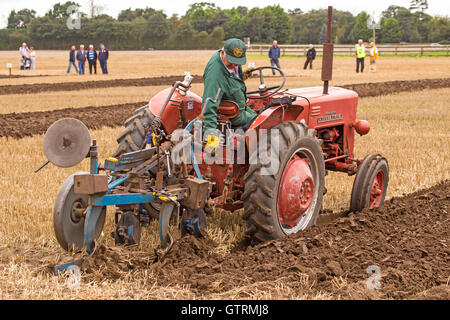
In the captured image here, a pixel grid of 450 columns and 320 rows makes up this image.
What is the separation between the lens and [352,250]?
4.64 metres

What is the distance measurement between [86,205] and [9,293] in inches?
38.8

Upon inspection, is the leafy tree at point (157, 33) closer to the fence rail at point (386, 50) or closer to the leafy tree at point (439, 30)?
the fence rail at point (386, 50)

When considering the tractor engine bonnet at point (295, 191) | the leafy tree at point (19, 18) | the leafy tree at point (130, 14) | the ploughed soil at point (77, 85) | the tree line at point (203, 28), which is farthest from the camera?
the leafy tree at point (130, 14)

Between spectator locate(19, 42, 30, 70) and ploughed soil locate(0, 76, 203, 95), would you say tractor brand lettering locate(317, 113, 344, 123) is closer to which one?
ploughed soil locate(0, 76, 203, 95)

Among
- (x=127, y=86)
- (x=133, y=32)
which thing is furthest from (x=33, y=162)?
(x=133, y=32)

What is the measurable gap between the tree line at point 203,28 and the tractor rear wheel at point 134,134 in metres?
58.9

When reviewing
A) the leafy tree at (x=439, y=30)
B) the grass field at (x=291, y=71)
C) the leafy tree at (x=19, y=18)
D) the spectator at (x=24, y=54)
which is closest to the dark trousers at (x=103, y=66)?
the grass field at (x=291, y=71)

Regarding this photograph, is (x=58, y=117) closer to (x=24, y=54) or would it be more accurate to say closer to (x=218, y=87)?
(x=218, y=87)

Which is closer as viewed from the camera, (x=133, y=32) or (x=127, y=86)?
(x=127, y=86)

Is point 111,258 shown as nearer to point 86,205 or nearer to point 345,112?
point 86,205

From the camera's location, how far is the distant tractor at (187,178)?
14.3 feet

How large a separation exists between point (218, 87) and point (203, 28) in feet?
250

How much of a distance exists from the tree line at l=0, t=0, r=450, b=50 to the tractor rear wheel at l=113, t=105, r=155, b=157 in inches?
2317
